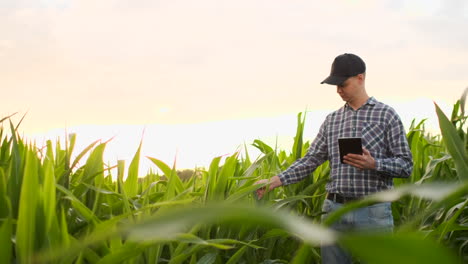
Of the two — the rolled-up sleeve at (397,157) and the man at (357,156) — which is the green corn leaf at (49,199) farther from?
the rolled-up sleeve at (397,157)

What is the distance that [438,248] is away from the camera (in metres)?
0.38

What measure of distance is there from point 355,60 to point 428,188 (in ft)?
9.37

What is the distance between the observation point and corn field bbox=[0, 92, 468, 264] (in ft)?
1.54

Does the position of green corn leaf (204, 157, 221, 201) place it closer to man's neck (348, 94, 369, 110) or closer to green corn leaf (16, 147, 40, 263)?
green corn leaf (16, 147, 40, 263)

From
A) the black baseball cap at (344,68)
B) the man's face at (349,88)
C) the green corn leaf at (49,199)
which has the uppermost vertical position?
the black baseball cap at (344,68)

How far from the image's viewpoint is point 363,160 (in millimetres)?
3039

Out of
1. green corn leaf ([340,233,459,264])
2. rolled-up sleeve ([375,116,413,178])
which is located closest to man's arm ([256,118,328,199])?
rolled-up sleeve ([375,116,413,178])

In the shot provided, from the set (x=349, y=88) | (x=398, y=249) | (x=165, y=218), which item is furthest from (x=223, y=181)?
(x=398, y=249)

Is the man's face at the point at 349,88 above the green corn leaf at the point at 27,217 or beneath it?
above

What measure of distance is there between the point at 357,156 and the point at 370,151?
252mm

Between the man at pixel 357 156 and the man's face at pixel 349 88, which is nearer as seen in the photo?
the man at pixel 357 156

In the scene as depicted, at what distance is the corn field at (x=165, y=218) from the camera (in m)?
0.47

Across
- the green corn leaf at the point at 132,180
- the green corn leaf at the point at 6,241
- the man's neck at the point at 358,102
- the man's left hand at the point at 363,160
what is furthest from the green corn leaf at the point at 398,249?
the man's neck at the point at 358,102

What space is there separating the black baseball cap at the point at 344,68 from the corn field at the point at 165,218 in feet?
2.20
